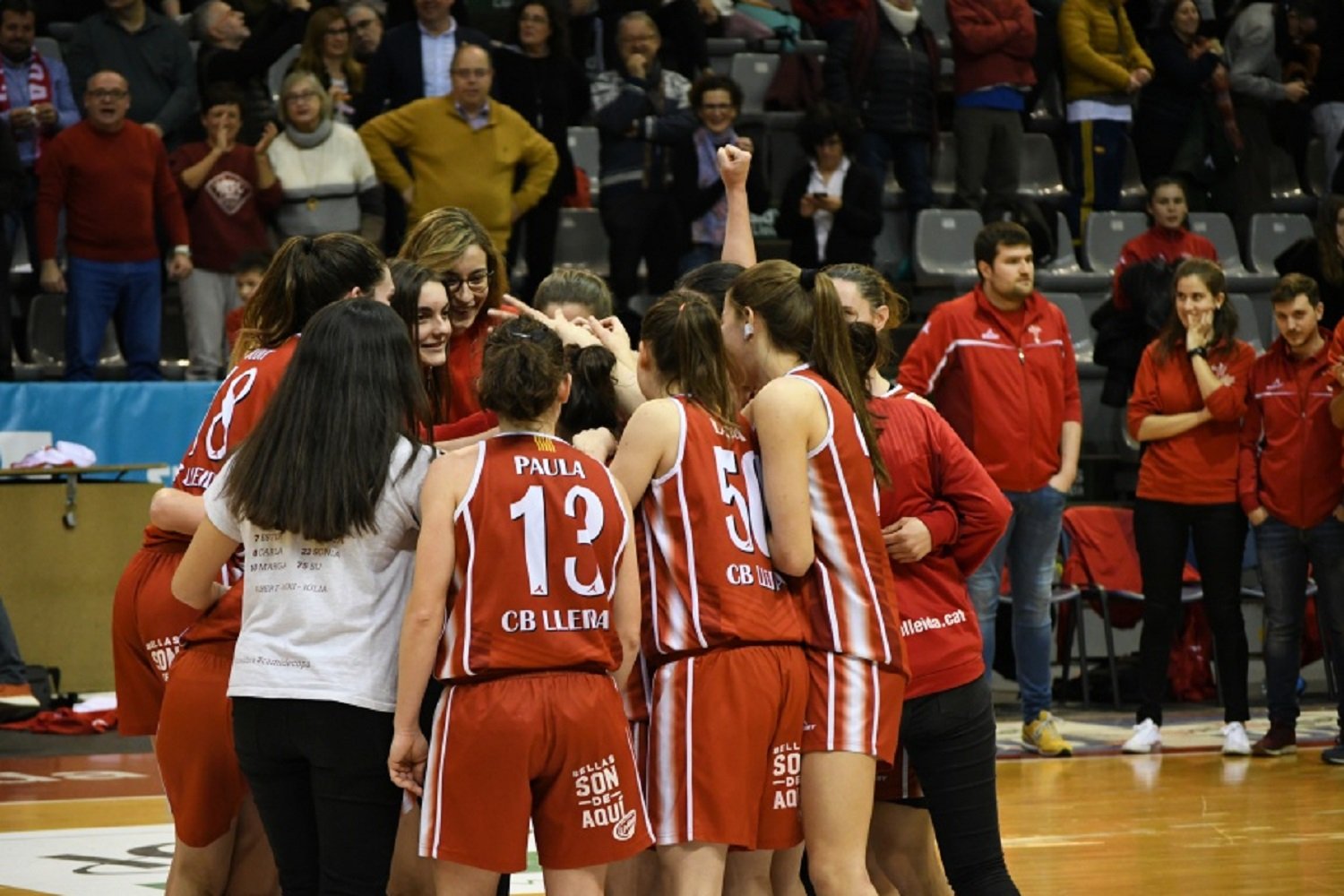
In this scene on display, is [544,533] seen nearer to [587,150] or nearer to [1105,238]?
[587,150]

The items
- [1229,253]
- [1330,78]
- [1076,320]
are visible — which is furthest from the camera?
[1330,78]

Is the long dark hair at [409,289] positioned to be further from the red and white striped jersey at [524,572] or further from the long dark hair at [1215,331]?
the long dark hair at [1215,331]

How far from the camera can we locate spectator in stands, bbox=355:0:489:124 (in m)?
11.2

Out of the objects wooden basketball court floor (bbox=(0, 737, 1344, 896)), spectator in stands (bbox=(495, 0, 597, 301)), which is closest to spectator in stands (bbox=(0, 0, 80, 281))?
spectator in stands (bbox=(495, 0, 597, 301))

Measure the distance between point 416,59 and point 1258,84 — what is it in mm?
6450

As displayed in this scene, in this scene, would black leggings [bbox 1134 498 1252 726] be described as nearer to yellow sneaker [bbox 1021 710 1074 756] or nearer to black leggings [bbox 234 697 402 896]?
yellow sneaker [bbox 1021 710 1074 756]

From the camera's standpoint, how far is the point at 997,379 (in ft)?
28.4

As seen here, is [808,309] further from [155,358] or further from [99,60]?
[99,60]

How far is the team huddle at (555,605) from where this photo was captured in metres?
3.74

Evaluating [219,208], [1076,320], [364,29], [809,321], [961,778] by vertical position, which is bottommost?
[961,778]

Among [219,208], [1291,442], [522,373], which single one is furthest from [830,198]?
[522,373]

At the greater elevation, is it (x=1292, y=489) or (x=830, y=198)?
(x=830, y=198)

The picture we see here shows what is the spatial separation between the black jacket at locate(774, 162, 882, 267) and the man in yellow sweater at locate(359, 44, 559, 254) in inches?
62.9

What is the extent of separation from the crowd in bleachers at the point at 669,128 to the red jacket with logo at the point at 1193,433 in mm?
2431
